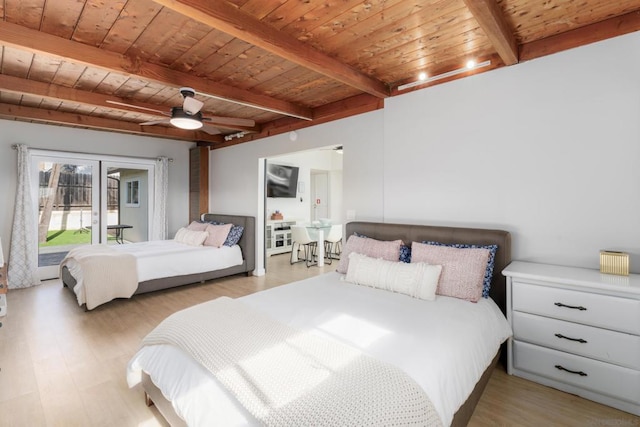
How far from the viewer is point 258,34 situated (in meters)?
2.07

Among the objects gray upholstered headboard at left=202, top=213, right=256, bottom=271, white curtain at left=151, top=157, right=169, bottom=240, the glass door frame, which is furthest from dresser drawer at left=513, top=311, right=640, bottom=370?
the glass door frame

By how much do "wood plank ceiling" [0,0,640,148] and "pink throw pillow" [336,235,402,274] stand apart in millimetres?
1539

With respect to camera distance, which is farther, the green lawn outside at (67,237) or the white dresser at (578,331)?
the green lawn outside at (67,237)

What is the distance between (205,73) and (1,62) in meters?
1.80

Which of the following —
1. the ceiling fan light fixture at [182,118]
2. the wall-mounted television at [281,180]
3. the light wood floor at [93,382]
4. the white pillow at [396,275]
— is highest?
the ceiling fan light fixture at [182,118]

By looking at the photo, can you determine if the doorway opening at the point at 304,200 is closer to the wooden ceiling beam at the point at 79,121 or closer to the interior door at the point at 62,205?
the wooden ceiling beam at the point at 79,121

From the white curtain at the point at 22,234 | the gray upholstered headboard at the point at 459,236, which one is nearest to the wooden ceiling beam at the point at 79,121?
the white curtain at the point at 22,234

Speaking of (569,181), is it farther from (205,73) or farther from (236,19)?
(205,73)

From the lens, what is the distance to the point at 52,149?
489 centimetres

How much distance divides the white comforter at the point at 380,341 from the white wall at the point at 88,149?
4595 mm

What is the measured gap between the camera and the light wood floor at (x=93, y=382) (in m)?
1.83

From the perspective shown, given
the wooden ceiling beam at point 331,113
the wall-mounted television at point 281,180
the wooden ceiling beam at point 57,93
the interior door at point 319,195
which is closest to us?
the wooden ceiling beam at point 57,93

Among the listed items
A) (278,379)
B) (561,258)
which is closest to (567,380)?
(561,258)

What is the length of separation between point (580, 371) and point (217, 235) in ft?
14.8
